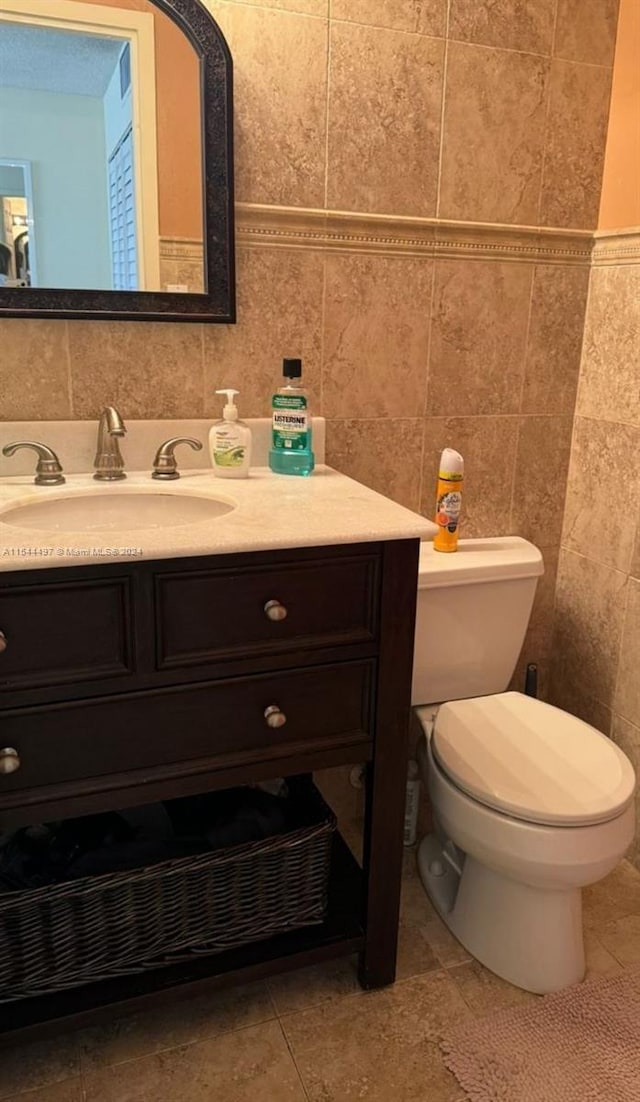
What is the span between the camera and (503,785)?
1.47 metres

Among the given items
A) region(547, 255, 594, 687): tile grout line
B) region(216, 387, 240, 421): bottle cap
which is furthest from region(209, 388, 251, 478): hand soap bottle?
region(547, 255, 594, 687): tile grout line

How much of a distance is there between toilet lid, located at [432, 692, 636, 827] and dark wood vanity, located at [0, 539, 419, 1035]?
0.19 m

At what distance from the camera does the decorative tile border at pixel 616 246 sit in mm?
1776

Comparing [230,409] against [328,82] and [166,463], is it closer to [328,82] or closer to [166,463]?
[166,463]

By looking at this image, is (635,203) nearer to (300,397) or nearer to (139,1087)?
(300,397)

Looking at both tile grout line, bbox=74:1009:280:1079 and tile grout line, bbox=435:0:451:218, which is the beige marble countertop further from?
tile grout line, bbox=74:1009:280:1079

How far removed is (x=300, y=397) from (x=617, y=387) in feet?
2.60

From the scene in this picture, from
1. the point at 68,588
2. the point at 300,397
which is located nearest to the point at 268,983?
the point at 68,588

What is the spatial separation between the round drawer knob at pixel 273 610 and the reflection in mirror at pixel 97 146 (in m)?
0.72

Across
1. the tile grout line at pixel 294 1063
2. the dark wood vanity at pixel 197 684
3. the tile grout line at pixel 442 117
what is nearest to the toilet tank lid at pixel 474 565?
the dark wood vanity at pixel 197 684

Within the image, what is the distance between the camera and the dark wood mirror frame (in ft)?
4.82

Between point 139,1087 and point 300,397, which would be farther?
point 300,397

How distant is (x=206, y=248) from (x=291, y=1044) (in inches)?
Answer: 58.2

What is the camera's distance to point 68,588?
110cm
